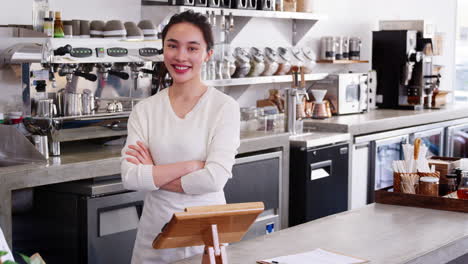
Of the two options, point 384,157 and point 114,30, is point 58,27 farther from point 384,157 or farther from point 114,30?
point 384,157

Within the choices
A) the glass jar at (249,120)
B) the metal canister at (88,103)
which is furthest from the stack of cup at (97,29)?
the glass jar at (249,120)

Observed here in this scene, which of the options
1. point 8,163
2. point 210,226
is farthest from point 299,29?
point 210,226

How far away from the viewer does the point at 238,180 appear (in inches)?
171

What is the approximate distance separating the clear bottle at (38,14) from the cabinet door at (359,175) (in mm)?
2591

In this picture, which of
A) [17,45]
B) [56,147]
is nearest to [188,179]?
[56,147]

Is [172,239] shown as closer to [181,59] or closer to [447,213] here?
[181,59]

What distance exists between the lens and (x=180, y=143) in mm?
2518

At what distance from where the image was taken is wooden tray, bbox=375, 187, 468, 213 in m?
2.94

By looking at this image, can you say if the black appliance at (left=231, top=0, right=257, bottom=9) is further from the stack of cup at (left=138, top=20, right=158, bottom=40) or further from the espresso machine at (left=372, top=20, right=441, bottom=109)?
the espresso machine at (left=372, top=20, right=441, bottom=109)

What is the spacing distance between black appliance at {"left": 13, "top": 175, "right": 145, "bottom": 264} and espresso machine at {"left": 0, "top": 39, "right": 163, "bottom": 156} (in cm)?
27

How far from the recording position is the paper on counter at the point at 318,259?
2.21 metres

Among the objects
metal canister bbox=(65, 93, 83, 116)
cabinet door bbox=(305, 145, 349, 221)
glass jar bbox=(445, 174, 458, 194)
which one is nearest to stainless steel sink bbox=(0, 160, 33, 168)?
metal canister bbox=(65, 93, 83, 116)

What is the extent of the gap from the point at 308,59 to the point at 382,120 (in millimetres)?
764

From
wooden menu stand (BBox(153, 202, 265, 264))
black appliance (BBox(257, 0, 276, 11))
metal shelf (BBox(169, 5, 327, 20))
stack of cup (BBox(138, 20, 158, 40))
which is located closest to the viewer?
wooden menu stand (BBox(153, 202, 265, 264))
